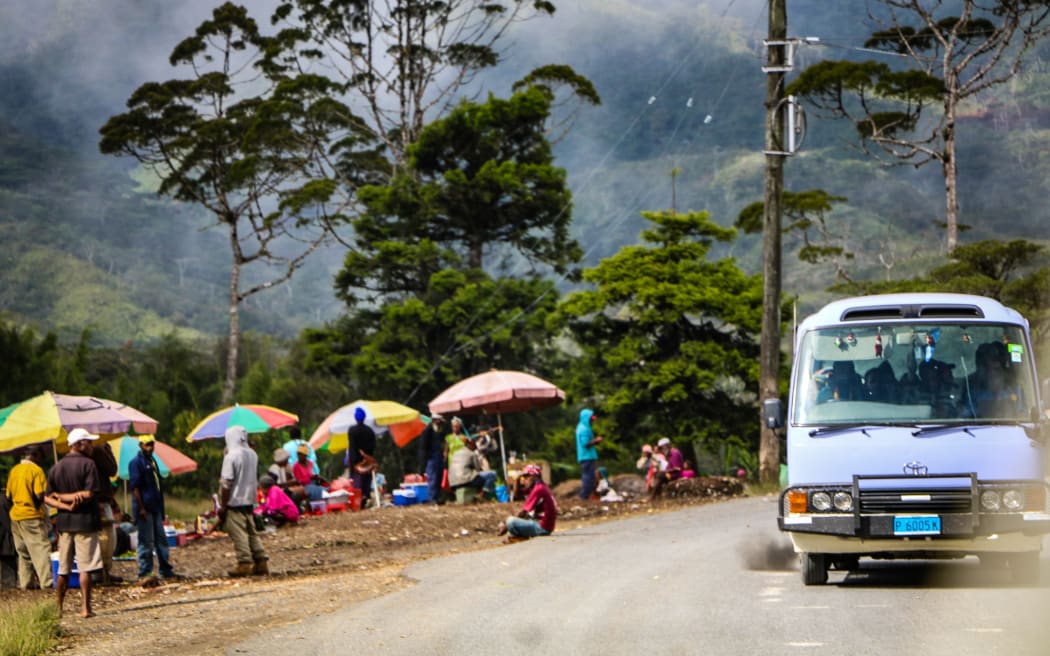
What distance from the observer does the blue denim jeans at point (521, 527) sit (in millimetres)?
20047

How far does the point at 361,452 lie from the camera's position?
2828 centimetres

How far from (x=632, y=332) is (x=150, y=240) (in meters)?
152

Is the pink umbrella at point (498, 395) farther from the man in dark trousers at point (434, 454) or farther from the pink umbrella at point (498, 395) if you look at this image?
the man in dark trousers at point (434, 454)

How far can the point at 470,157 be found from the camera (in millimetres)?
52188

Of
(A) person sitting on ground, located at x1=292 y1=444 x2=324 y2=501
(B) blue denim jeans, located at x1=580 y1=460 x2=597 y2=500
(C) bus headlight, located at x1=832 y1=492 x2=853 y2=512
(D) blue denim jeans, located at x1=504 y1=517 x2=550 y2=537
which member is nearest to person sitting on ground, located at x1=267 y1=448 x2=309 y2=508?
(A) person sitting on ground, located at x1=292 y1=444 x2=324 y2=501

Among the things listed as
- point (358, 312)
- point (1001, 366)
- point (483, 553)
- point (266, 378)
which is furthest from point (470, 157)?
point (1001, 366)

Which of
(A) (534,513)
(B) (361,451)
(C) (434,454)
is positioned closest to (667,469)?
(C) (434,454)

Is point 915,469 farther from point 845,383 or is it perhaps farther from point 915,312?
point 915,312

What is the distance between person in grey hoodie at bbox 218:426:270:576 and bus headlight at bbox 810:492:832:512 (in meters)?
7.78

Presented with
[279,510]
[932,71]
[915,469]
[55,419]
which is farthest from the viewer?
[932,71]

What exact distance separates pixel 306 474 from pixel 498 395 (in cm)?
399

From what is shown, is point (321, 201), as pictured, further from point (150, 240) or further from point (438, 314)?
point (150, 240)

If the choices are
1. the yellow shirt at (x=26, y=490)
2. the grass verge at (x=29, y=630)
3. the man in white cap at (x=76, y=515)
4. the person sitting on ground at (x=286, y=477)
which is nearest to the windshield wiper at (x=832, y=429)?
the grass verge at (x=29, y=630)

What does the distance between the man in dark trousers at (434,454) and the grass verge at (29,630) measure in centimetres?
1471
